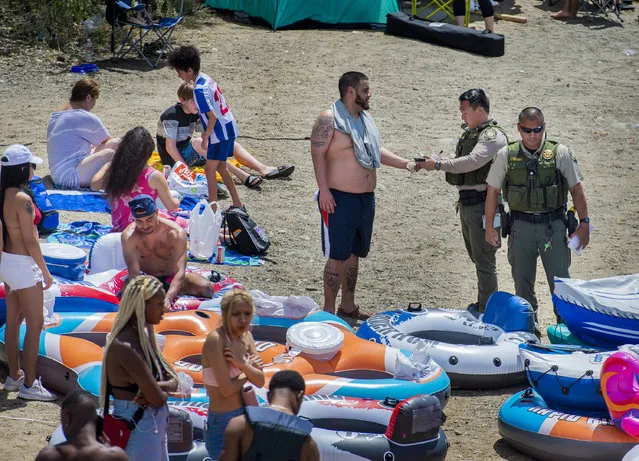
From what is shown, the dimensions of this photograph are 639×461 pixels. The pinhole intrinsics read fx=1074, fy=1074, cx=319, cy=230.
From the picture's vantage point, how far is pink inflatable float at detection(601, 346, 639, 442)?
6090 mm

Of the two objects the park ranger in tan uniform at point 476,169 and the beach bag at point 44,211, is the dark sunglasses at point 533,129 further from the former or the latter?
the beach bag at point 44,211

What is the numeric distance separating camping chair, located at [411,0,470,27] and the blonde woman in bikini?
12.0 m

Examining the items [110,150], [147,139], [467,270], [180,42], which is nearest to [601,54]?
[180,42]

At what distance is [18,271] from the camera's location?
637cm

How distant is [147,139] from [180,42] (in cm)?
729

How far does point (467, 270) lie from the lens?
31.3 ft

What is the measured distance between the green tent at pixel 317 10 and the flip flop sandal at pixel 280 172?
5384mm

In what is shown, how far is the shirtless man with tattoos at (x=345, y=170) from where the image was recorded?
7.85 meters

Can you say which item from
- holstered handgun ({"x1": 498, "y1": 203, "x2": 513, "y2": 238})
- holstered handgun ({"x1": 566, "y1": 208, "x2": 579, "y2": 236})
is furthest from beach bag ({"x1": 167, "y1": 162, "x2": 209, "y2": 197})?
holstered handgun ({"x1": 566, "y1": 208, "x2": 579, "y2": 236})

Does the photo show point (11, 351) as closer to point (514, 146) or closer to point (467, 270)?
point (514, 146)

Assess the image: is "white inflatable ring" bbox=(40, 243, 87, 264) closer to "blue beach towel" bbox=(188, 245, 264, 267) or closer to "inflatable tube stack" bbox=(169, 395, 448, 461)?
"blue beach towel" bbox=(188, 245, 264, 267)

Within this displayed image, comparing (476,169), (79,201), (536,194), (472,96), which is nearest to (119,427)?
(536,194)

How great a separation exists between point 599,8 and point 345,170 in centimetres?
1125

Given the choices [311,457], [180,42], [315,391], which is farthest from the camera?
[180,42]
